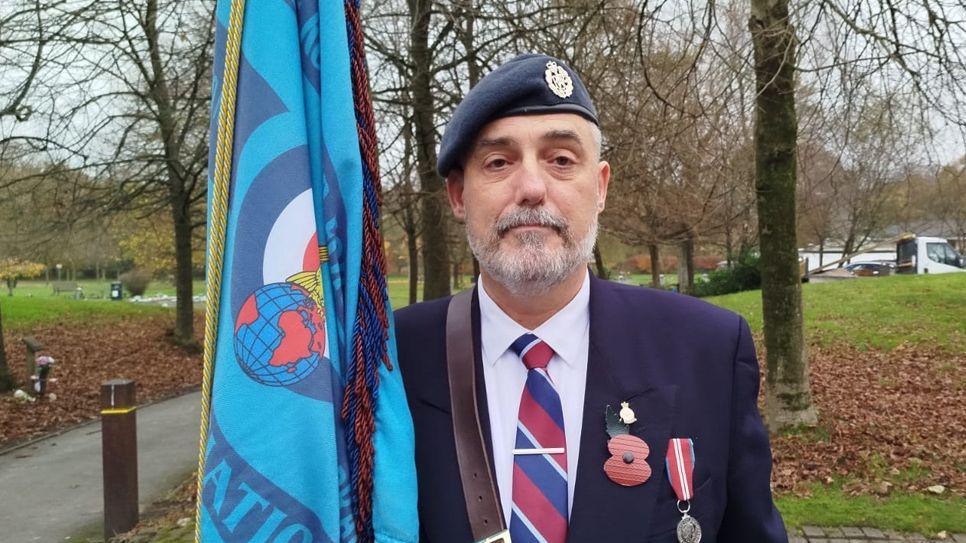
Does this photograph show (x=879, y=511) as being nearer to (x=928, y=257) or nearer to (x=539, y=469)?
(x=539, y=469)

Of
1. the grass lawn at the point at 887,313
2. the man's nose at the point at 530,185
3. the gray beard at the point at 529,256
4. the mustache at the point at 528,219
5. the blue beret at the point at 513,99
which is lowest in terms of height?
the grass lawn at the point at 887,313

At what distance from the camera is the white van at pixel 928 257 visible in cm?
3072

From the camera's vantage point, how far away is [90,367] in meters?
13.8

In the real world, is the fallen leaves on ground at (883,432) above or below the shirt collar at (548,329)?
below

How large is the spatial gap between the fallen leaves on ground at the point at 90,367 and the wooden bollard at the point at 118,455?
4.63 meters

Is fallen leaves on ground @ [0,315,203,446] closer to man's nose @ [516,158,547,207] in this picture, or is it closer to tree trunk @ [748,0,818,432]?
tree trunk @ [748,0,818,432]

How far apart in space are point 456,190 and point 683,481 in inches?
34.7

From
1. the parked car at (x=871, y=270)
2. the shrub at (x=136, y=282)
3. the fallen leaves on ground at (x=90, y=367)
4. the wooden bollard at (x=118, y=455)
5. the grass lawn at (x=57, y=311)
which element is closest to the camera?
the wooden bollard at (x=118, y=455)

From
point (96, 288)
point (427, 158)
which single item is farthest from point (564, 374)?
point (96, 288)

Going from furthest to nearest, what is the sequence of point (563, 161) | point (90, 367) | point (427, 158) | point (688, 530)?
point (90, 367)
point (427, 158)
point (563, 161)
point (688, 530)

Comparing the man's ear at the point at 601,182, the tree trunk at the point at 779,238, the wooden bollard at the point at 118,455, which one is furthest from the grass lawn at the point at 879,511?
the wooden bollard at the point at 118,455

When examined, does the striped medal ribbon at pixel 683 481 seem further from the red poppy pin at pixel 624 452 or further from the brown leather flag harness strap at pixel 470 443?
the brown leather flag harness strap at pixel 470 443

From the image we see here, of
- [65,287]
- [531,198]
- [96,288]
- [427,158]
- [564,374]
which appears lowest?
[96,288]

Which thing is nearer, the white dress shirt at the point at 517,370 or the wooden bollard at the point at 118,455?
the white dress shirt at the point at 517,370
